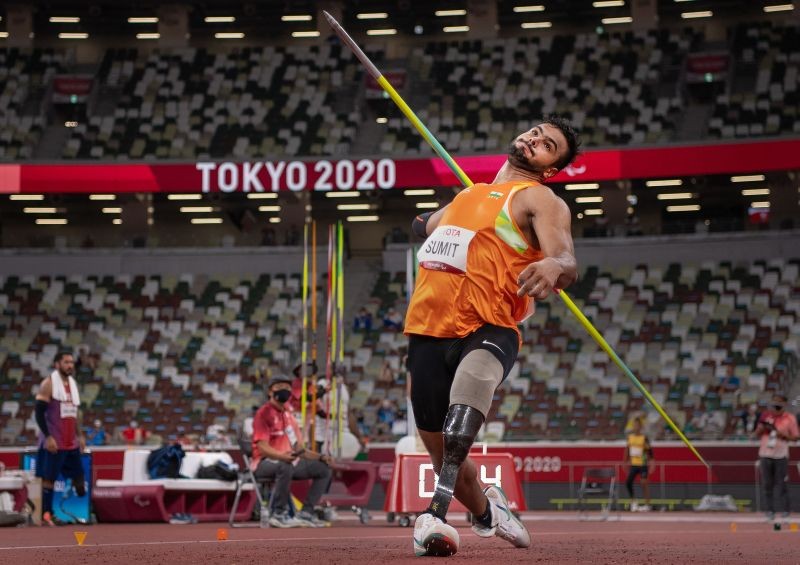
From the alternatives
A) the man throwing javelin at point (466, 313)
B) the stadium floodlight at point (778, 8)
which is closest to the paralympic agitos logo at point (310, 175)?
the stadium floodlight at point (778, 8)

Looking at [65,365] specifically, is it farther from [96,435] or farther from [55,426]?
[96,435]

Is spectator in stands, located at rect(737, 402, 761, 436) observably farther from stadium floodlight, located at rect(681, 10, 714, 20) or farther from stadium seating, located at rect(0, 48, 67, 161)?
stadium seating, located at rect(0, 48, 67, 161)

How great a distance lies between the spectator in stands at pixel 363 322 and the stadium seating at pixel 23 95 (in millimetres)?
12017

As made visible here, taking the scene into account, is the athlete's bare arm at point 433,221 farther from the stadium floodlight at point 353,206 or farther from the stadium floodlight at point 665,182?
the stadium floodlight at point 353,206

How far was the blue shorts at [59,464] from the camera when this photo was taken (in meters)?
14.8

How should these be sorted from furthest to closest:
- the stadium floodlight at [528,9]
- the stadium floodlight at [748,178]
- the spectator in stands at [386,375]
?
1. the stadium floodlight at [528,9]
2. the stadium floodlight at [748,178]
3. the spectator in stands at [386,375]

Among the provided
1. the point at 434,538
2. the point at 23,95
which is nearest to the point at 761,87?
the point at 23,95

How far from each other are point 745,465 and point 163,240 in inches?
824

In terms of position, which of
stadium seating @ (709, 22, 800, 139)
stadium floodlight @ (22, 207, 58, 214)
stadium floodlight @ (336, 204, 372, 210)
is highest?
stadium seating @ (709, 22, 800, 139)

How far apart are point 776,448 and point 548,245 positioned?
13636 millimetres

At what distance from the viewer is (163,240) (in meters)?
38.2

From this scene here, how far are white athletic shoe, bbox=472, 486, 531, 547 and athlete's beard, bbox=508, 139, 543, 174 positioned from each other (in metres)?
1.72

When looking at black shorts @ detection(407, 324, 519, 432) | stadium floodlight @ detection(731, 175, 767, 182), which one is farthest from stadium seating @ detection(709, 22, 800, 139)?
black shorts @ detection(407, 324, 519, 432)

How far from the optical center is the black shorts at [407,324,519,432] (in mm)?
5996
